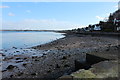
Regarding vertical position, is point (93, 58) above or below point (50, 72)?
above

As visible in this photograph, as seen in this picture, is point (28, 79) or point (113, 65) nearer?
point (113, 65)

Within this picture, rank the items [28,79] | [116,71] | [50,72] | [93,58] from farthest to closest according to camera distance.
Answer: [50,72] < [28,79] < [93,58] < [116,71]

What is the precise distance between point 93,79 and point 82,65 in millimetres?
2423

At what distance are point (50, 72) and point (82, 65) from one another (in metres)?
1.85

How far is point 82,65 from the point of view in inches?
241

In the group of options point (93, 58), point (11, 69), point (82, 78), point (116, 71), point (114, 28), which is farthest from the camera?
point (114, 28)

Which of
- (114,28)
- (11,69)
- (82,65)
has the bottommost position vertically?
(11,69)

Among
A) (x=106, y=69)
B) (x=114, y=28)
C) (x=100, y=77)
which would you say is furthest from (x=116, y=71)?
(x=114, y=28)

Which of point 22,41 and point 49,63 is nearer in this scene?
point 49,63

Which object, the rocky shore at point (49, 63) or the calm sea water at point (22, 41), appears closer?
the rocky shore at point (49, 63)

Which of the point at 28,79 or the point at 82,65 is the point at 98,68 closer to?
the point at 82,65

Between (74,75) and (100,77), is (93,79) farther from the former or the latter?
(74,75)

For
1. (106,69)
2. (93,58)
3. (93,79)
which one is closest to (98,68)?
(106,69)

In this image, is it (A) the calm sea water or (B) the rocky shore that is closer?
(B) the rocky shore
